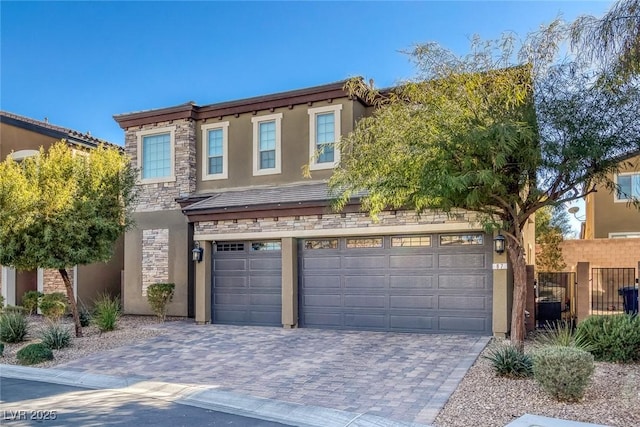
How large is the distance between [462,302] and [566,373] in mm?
5593

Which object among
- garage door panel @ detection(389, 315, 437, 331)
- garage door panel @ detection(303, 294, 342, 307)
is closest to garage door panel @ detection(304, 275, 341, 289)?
garage door panel @ detection(303, 294, 342, 307)

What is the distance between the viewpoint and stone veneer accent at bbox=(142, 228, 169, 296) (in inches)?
657

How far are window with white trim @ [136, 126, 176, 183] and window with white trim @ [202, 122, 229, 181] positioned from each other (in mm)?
1101

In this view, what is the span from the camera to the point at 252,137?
16203 millimetres

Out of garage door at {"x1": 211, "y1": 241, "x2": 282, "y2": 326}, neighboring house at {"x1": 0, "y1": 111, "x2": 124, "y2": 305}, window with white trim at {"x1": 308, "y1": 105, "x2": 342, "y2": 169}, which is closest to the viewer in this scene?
garage door at {"x1": 211, "y1": 241, "x2": 282, "y2": 326}

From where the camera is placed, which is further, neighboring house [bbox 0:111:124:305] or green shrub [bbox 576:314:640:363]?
neighboring house [bbox 0:111:124:305]

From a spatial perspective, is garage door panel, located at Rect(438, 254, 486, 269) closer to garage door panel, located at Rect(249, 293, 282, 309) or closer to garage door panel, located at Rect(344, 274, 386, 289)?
garage door panel, located at Rect(344, 274, 386, 289)

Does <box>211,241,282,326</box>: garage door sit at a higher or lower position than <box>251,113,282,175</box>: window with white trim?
lower

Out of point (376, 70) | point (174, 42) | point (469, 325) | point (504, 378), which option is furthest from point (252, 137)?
point (504, 378)

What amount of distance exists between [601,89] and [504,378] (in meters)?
4.68

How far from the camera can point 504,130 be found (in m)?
7.22

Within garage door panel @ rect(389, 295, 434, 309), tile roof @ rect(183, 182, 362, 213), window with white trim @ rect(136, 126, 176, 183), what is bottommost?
garage door panel @ rect(389, 295, 434, 309)

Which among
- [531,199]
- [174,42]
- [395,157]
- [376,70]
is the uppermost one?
[174,42]

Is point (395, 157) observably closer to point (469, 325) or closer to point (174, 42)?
point (469, 325)
